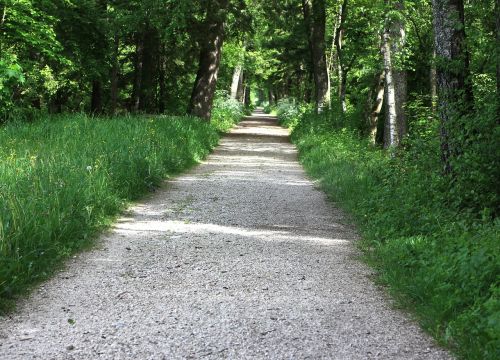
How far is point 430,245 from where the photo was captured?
5207 mm

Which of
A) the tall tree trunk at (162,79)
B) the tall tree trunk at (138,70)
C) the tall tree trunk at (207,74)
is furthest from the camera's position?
the tall tree trunk at (162,79)

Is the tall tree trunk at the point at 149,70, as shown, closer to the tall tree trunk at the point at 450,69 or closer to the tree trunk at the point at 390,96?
the tree trunk at the point at 390,96

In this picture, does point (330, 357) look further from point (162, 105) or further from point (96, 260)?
point (162, 105)

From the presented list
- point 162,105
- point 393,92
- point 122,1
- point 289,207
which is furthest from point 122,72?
point 289,207

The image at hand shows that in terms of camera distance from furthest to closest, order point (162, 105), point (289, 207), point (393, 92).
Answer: point (162, 105) < point (393, 92) < point (289, 207)

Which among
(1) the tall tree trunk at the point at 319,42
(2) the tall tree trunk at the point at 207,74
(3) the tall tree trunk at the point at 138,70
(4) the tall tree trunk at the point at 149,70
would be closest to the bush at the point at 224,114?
(2) the tall tree trunk at the point at 207,74

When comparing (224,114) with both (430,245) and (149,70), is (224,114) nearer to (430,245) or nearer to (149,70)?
(149,70)

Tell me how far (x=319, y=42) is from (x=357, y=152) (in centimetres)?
1184

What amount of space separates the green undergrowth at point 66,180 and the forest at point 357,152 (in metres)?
0.03

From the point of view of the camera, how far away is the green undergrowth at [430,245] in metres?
3.72

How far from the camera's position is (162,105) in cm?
2772

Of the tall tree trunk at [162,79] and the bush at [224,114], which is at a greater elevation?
the tall tree trunk at [162,79]

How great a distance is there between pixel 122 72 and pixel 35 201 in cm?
2466

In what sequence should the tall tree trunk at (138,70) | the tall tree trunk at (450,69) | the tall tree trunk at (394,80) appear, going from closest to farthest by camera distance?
the tall tree trunk at (450,69) → the tall tree trunk at (394,80) → the tall tree trunk at (138,70)
